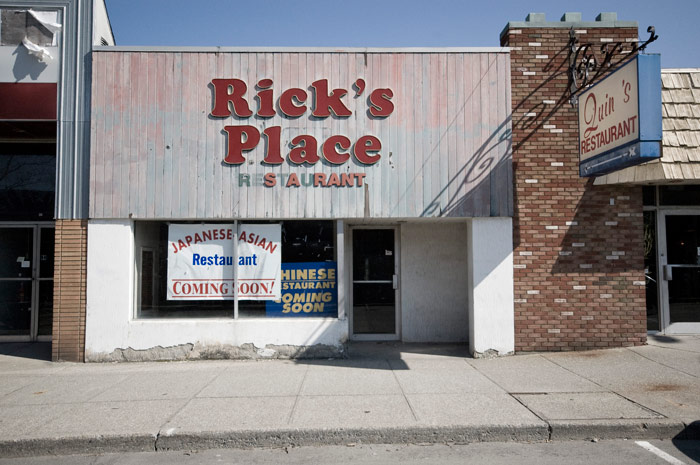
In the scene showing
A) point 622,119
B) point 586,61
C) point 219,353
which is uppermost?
point 586,61

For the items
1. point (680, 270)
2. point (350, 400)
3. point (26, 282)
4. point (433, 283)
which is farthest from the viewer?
point (26, 282)

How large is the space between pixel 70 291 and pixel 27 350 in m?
1.91

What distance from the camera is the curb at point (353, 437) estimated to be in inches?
209

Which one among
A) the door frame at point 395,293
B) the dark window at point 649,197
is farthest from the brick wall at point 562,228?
the door frame at point 395,293

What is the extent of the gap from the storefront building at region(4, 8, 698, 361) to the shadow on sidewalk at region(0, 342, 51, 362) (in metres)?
1.00

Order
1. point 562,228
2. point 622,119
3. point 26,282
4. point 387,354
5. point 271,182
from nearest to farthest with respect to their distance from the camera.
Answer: point 622,119 → point 271,182 → point 562,228 → point 387,354 → point 26,282

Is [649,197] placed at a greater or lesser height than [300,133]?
lesser

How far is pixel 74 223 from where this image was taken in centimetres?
891

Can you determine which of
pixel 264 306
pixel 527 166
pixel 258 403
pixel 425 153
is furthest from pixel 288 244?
pixel 527 166

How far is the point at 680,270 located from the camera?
9.92m

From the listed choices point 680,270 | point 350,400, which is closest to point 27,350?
point 350,400

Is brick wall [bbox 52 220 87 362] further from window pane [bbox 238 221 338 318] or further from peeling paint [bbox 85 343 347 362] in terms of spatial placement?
window pane [bbox 238 221 338 318]

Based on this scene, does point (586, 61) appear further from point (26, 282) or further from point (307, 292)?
point (26, 282)

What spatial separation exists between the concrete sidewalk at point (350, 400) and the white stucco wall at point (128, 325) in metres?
0.39
